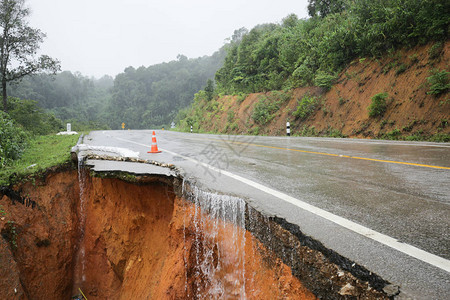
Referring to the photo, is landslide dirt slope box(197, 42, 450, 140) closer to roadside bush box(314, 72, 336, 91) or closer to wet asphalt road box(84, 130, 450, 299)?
roadside bush box(314, 72, 336, 91)

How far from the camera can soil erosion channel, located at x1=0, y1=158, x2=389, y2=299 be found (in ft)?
7.74

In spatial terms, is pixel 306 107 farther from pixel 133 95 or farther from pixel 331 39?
pixel 133 95

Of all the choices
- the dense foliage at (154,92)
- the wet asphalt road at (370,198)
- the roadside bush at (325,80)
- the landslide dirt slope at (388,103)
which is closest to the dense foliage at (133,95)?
the dense foliage at (154,92)

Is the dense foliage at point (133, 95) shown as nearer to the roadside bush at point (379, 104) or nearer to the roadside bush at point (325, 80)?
the roadside bush at point (325, 80)

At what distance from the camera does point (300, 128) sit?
46.8 ft

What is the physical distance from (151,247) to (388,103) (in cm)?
1099

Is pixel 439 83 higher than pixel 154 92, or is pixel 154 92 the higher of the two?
pixel 154 92

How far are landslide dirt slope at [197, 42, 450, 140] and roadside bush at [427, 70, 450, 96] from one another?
0.19 m

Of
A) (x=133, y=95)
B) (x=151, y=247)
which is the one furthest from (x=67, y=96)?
(x=151, y=247)

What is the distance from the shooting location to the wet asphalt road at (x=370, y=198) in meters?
1.78

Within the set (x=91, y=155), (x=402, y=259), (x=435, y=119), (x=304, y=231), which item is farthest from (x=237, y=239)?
(x=435, y=119)

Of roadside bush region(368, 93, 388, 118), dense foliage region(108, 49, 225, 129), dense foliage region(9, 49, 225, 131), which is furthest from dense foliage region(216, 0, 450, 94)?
dense foliage region(9, 49, 225, 131)

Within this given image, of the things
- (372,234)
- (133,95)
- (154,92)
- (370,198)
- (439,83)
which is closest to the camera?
(372,234)

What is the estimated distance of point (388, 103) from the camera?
10945 mm
